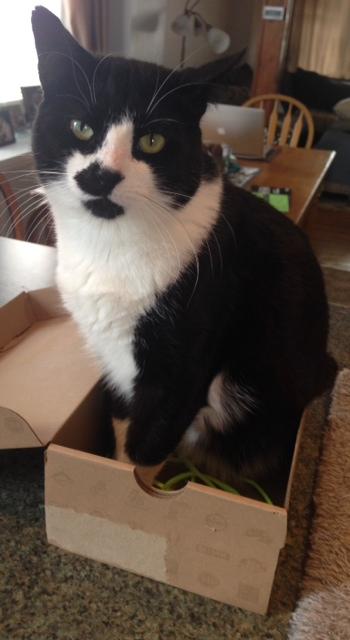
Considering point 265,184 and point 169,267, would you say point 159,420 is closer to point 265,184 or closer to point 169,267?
point 169,267

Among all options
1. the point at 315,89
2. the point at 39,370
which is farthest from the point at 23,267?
the point at 315,89

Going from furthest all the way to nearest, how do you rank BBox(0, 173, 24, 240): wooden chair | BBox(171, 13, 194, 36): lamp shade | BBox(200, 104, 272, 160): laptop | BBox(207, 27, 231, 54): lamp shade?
BBox(171, 13, 194, 36): lamp shade → BBox(207, 27, 231, 54): lamp shade → BBox(200, 104, 272, 160): laptop → BBox(0, 173, 24, 240): wooden chair

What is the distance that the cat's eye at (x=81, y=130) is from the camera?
2.32ft

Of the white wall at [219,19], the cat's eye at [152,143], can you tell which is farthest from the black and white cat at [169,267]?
the white wall at [219,19]

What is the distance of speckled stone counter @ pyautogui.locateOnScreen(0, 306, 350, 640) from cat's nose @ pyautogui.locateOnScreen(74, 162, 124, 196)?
1.53ft

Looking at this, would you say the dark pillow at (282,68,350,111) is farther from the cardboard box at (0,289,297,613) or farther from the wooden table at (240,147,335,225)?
the cardboard box at (0,289,297,613)

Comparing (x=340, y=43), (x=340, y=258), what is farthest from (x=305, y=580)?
(x=340, y=43)

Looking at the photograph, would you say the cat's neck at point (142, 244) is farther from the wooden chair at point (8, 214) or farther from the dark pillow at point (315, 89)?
the dark pillow at point (315, 89)

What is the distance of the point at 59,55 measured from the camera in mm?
708

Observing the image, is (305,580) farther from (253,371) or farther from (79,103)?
(79,103)

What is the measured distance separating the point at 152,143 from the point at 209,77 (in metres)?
0.11

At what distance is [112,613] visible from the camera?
647mm

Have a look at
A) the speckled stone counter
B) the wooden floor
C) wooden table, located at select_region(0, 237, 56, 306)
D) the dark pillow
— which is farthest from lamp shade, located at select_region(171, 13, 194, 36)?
the speckled stone counter

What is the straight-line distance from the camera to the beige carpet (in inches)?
26.4
